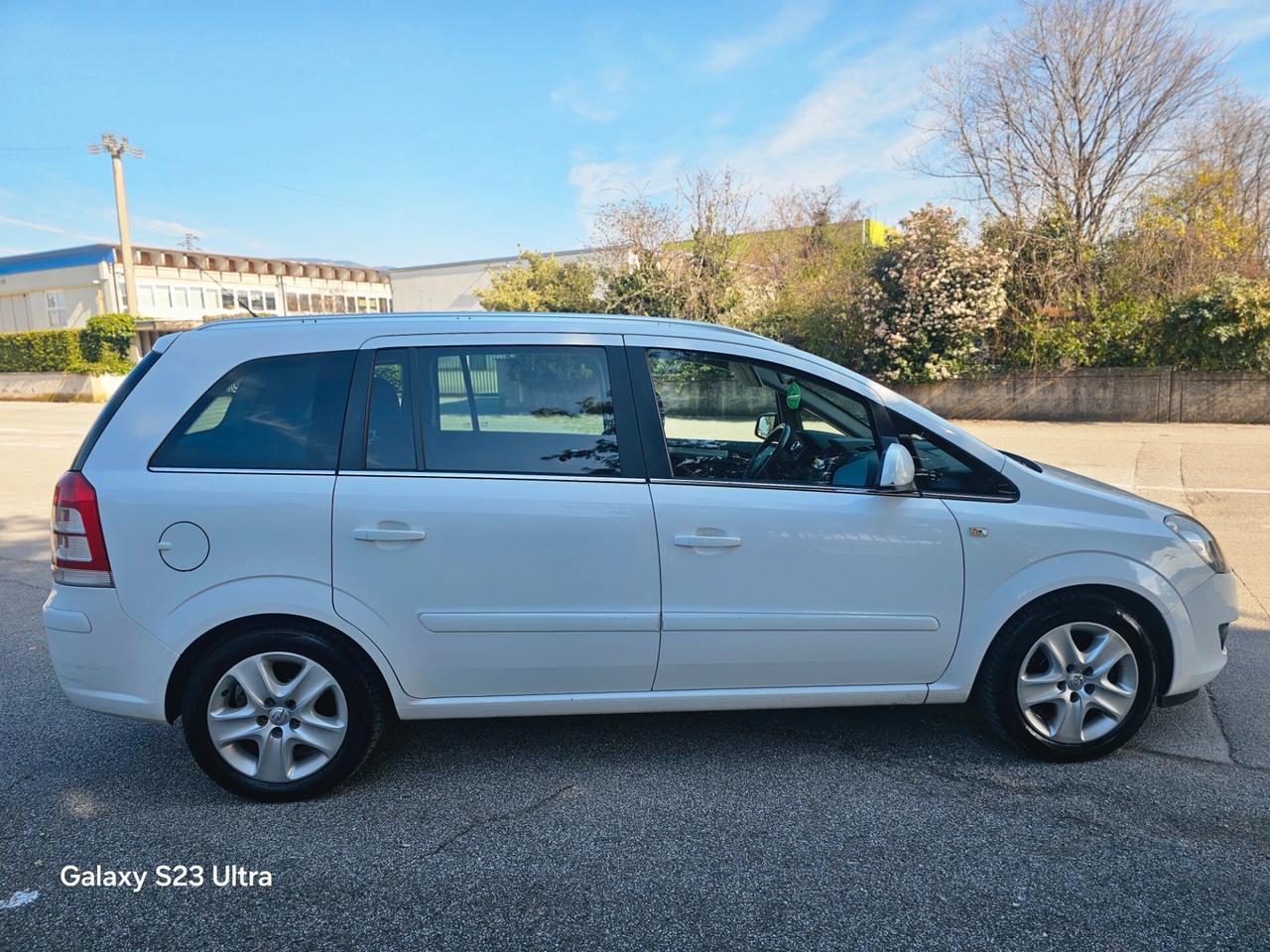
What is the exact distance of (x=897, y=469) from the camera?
3117mm

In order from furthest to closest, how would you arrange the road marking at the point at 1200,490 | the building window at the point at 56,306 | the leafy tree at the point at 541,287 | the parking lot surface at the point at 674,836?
the building window at the point at 56,306 < the leafy tree at the point at 541,287 < the road marking at the point at 1200,490 < the parking lot surface at the point at 674,836

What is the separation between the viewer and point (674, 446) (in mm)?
3314

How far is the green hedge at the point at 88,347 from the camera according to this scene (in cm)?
3011

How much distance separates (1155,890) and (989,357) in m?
15.8

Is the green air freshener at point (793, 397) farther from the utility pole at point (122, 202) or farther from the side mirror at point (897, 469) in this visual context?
the utility pole at point (122, 202)

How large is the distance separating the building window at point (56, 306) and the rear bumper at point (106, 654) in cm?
5122

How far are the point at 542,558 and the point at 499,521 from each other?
8.3 inches

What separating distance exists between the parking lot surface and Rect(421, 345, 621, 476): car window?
1281 millimetres

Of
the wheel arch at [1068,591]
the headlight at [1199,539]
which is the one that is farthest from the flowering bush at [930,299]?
the wheel arch at [1068,591]

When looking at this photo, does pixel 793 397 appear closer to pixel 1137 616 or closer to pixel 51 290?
pixel 1137 616

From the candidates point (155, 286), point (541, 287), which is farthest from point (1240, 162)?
point (155, 286)

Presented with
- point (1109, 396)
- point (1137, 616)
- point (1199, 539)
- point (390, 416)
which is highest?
point (390, 416)

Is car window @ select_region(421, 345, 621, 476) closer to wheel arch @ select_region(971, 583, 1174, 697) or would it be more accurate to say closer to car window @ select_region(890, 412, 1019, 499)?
car window @ select_region(890, 412, 1019, 499)

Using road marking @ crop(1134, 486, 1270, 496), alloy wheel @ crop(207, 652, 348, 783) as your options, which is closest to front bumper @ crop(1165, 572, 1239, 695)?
alloy wheel @ crop(207, 652, 348, 783)
